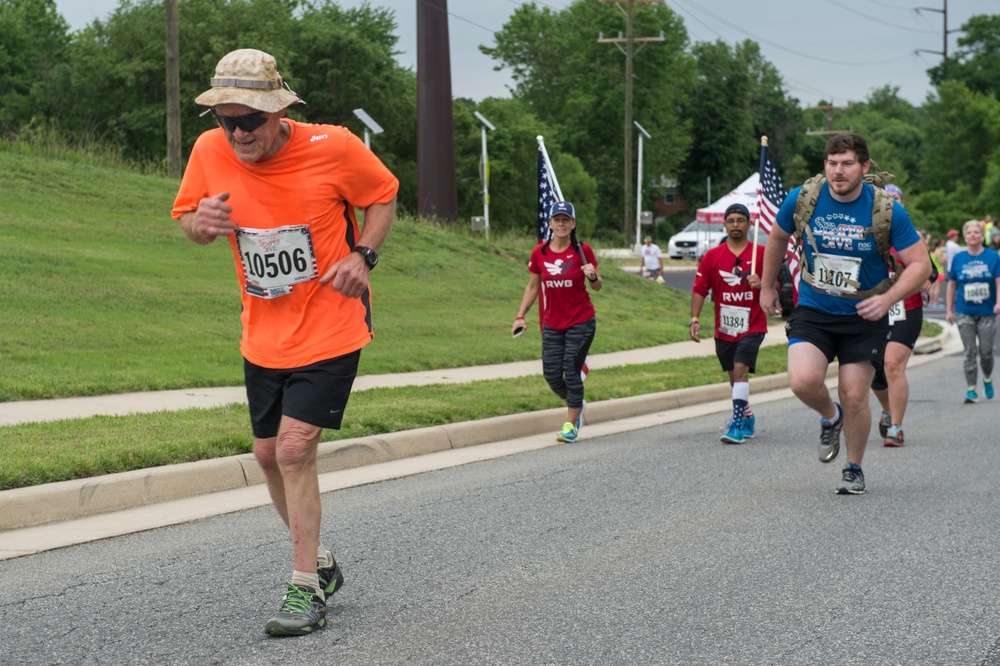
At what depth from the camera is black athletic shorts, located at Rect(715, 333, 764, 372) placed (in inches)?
460

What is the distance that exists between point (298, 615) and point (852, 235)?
4.24 metres

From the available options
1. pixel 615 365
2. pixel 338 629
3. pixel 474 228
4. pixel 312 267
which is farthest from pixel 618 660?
pixel 474 228

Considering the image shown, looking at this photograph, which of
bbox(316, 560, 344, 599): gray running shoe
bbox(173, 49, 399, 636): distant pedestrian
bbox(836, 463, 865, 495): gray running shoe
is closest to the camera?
bbox(173, 49, 399, 636): distant pedestrian

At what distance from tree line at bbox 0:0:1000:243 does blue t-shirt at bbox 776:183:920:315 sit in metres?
24.4

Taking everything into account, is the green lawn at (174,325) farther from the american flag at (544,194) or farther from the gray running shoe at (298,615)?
the gray running shoe at (298,615)

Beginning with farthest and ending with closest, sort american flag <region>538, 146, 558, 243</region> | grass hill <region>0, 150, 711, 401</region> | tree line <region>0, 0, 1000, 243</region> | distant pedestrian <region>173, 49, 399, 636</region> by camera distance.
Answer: tree line <region>0, 0, 1000, 243</region> → american flag <region>538, 146, 558, 243</region> → grass hill <region>0, 150, 711, 401</region> → distant pedestrian <region>173, 49, 399, 636</region>

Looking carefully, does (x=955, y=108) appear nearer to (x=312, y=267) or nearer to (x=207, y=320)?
(x=207, y=320)

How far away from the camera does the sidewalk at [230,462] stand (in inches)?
282

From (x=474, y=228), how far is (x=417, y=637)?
2887 centimetres

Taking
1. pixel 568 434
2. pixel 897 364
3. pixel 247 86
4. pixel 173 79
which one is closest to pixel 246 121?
pixel 247 86

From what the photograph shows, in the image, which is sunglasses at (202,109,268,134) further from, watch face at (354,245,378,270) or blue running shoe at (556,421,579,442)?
blue running shoe at (556,421,579,442)

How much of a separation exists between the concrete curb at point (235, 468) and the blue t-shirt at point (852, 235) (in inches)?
137

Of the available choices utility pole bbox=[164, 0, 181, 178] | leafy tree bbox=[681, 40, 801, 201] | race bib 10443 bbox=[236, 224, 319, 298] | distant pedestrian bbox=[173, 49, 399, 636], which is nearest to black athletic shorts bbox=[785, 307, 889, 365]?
distant pedestrian bbox=[173, 49, 399, 636]

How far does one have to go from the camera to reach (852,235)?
782 cm
